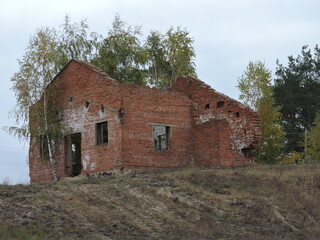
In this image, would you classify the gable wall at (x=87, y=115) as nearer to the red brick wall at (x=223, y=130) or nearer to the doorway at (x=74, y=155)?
the doorway at (x=74, y=155)

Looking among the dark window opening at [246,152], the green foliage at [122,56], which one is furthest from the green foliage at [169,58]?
the dark window opening at [246,152]

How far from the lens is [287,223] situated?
18859 mm

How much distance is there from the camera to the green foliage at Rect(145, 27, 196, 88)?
44.0 m

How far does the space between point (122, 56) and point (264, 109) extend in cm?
966

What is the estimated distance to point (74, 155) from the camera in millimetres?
30203

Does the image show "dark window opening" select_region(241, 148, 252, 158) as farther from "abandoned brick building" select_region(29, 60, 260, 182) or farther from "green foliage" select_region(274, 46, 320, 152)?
"green foliage" select_region(274, 46, 320, 152)

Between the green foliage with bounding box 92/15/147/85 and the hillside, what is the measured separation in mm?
16580

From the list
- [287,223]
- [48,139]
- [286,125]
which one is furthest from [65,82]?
[286,125]

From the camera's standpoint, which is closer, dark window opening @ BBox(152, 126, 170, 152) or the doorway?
the doorway

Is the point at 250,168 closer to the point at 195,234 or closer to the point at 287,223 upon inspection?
the point at 287,223

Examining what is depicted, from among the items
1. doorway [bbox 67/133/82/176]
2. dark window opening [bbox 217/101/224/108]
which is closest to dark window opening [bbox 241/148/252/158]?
dark window opening [bbox 217/101/224/108]

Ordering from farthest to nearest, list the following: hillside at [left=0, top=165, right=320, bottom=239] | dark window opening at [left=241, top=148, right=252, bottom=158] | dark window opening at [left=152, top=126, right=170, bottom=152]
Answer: dark window opening at [left=152, top=126, right=170, bottom=152]
dark window opening at [left=241, top=148, right=252, bottom=158]
hillside at [left=0, top=165, right=320, bottom=239]

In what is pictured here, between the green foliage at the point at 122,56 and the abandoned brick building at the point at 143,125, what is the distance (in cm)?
1076

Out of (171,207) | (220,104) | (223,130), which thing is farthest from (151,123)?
(171,207)
